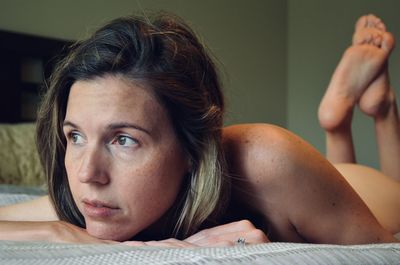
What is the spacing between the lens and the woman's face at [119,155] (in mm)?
760

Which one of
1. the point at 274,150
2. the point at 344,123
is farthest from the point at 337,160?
the point at 274,150

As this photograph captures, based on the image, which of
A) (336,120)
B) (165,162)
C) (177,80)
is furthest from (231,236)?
(336,120)

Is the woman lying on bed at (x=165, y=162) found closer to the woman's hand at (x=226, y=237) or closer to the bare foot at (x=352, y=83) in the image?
the woman's hand at (x=226, y=237)

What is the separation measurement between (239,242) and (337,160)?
45.2 inches

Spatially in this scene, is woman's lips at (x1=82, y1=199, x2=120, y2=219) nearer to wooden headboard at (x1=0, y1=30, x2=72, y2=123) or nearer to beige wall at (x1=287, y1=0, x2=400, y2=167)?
wooden headboard at (x1=0, y1=30, x2=72, y2=123)

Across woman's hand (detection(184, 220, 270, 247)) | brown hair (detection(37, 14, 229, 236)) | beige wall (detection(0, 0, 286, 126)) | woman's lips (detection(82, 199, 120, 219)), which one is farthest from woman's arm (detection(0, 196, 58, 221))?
beige wall (detection(0, 0, 286, 126))

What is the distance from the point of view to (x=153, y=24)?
0.91 meters

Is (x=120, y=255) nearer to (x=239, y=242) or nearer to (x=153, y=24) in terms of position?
(x=239, y=242)

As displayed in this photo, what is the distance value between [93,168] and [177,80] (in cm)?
20

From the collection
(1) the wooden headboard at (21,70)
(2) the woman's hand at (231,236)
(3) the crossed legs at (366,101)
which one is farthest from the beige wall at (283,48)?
(2) the woman's hand at (231,236)

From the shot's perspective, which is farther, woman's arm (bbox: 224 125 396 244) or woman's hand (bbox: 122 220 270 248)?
woman's arm (bbox: 224 125 396 244)

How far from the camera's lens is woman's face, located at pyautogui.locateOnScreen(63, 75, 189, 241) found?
76 cm

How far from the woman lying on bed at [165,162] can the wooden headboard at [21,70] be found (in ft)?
5.91

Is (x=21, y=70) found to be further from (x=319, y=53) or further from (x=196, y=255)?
(x=196, y=255)
